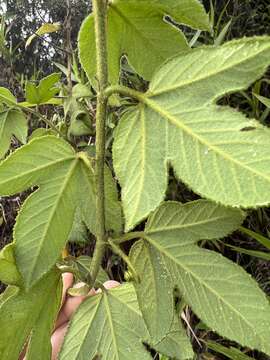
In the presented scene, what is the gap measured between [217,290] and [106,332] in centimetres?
13

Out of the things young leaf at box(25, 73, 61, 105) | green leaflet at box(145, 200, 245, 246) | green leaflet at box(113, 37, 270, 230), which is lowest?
green leaflet at box(145, 200, 245, 246)

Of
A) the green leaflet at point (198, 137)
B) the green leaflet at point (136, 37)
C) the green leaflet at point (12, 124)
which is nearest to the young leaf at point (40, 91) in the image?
the green leaflet at point (12, 124)

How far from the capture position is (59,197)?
52 centimetres

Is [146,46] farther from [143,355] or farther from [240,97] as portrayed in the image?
[240,97]

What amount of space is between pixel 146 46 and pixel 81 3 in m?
1.94

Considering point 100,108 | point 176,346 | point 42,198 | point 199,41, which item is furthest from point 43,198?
point 199,41

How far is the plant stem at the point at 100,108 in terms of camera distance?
1.49 feet

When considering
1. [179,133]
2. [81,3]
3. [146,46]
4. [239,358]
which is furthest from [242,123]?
[81,3]

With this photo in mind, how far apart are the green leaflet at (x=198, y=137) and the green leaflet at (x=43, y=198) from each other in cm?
9

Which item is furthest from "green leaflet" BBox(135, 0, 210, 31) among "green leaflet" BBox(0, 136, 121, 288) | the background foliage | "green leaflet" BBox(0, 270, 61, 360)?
the background foliage

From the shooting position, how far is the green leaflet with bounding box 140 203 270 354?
0.52 m

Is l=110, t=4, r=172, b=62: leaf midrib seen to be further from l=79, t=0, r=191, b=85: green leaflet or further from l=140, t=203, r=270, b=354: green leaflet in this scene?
l=140, t=203, r=270, b=354: green leaflet

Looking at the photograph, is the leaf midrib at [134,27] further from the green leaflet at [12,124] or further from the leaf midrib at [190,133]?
the green leaflet at [12,124]

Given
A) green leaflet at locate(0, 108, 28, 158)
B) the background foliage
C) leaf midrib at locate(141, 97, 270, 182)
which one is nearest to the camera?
leaf midrib at locate(141, 97, 270, 182)
